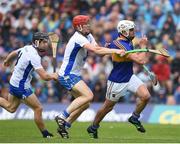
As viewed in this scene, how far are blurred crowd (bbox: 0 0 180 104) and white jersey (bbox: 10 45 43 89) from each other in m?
8.51

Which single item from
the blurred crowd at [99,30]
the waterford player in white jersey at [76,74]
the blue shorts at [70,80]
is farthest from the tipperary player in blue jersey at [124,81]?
the blurred crowd at [99,30]

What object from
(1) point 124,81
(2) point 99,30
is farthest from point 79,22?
(2) point 99,30

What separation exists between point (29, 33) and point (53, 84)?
2.88 m

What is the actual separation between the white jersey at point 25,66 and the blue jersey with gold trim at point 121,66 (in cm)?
164

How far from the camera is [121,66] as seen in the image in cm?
1712

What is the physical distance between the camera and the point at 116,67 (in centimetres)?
1716

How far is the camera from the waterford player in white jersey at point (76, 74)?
16734mm

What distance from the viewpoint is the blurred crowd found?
26.2m

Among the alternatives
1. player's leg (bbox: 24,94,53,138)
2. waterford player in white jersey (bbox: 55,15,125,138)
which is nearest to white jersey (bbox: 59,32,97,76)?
waterford player in white jersey (bbox: 55,15,125,138)

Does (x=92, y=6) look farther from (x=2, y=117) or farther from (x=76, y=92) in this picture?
(x=76, y=92)

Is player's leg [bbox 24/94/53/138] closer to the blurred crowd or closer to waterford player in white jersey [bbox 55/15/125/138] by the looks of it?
waterford player in white jersey [bbox 55/15/125/138]

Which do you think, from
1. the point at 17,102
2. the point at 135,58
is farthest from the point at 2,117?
the point at 135,58

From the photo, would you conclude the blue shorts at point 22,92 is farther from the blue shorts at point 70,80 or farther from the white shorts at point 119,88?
the white shorts at point 119,88

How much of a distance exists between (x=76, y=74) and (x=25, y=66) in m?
1.10
